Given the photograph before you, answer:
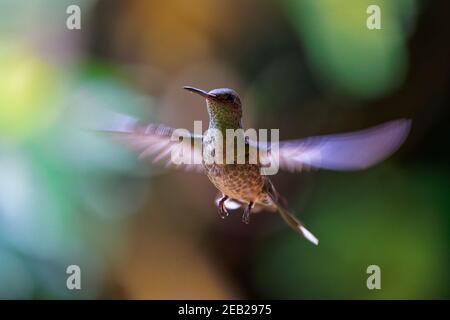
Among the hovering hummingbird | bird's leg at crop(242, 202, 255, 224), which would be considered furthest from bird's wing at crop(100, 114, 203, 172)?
bird's leg at crop(242, 202, 255, 224)

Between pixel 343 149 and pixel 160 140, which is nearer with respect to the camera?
pixel 343 149

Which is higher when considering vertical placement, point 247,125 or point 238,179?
point 247,125

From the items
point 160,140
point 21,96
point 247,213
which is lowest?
point 247,213

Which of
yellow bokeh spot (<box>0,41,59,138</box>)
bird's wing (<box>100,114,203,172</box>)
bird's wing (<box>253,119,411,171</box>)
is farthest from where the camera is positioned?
yellow bokeh spot (<box>0,41,59,138</box>)

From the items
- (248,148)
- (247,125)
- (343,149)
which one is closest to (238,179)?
(248,148)

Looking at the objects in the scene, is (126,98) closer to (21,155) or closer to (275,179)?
(21,155)

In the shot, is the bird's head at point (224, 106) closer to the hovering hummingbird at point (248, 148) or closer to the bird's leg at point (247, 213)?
the hovering hummingbird at point (248, 148)

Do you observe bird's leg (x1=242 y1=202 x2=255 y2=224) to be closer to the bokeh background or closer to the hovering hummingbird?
the hovering hummingbird

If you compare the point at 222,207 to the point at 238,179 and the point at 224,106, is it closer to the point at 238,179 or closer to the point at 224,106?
the point at 238,179
